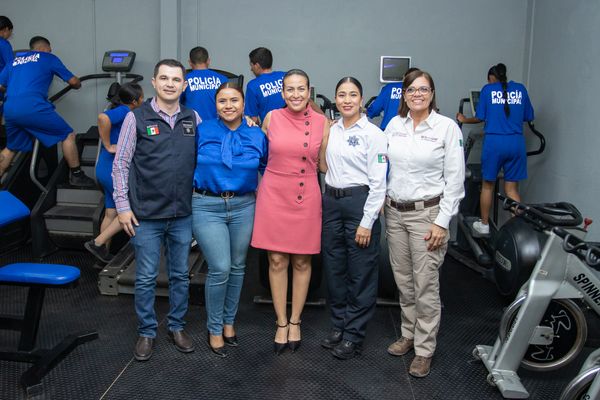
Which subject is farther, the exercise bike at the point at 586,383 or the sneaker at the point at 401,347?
the sneaker at the point at 401,347

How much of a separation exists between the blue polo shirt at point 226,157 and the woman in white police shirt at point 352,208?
409 millimetres

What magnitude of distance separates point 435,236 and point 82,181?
12.2 ft

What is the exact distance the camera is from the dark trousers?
285 centimetres

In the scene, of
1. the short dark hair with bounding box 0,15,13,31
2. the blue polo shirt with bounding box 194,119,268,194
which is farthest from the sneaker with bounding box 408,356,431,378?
the short dark hair with bounding box 0,15,13,31

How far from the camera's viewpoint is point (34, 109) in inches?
188

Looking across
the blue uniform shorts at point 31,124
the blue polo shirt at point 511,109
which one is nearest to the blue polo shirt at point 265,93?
the blue uniform shorts at point 31,124

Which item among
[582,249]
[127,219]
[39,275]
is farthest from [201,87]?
[582,249]

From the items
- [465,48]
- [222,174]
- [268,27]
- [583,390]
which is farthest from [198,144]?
[465,48]

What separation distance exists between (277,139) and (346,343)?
1237mm

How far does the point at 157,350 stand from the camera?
309cm

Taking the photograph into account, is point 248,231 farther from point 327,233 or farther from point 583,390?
point 583,390

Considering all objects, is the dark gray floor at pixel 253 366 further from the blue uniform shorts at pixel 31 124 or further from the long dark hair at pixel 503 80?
the long dark hair at pixel 503 80

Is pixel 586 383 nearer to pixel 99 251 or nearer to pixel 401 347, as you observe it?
pixel 401 347

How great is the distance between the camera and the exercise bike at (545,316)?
8.20ft
